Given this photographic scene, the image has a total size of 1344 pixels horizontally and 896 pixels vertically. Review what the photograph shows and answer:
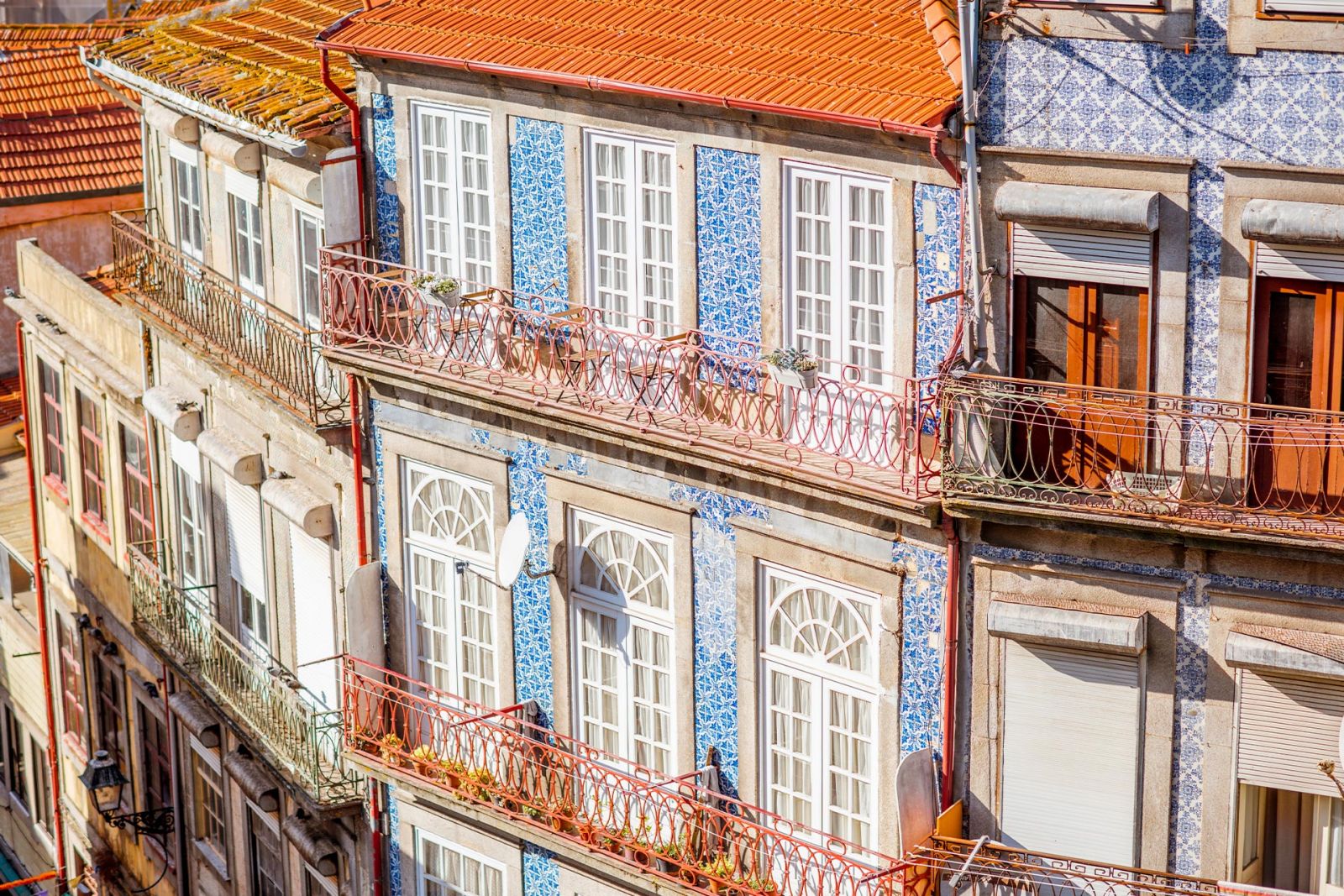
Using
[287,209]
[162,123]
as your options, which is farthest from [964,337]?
[162,123]

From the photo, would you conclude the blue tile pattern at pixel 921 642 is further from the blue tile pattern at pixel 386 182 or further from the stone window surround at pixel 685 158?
the blue tile pattern at pixel 386 182

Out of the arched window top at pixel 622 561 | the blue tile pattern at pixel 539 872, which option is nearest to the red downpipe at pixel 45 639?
the blue tile pattern at pixel 539 872

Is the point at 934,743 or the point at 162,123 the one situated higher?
the point at 162,123

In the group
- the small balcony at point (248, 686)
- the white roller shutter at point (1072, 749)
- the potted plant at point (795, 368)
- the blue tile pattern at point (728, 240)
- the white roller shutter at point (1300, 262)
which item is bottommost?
the small balcony at point (248, 686)

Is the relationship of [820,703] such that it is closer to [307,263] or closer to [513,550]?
[513,550]

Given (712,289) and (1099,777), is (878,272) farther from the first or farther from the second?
(1099,777)

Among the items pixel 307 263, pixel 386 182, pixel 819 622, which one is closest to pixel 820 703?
pixel 819 622

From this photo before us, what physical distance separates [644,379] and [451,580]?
4067 mm

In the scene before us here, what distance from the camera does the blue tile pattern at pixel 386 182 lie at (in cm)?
2172

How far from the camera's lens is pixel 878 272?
17609mm

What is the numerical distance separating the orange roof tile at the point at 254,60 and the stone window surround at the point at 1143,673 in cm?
840

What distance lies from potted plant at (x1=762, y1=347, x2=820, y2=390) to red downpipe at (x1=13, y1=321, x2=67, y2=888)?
62.0 feet

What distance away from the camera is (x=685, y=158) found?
18844mm

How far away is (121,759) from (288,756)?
8.34 metres
